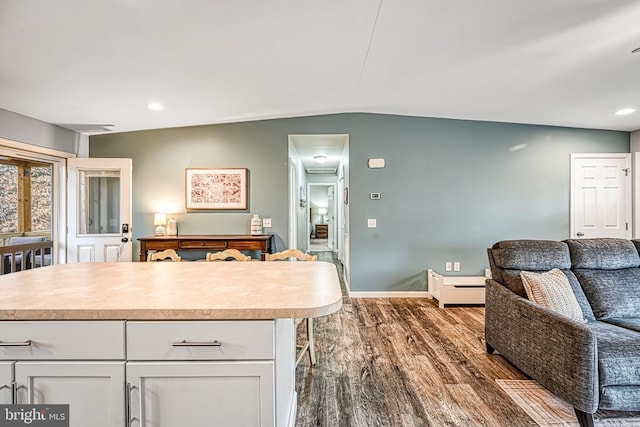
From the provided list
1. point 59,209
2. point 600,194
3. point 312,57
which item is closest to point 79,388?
point 312,57

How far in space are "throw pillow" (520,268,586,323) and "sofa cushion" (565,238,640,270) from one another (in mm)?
334

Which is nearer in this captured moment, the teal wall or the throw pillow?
the throw pillow

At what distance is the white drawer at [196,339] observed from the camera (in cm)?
116

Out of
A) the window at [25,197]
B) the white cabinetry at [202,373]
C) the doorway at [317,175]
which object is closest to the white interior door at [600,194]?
the doorway at [317,175]

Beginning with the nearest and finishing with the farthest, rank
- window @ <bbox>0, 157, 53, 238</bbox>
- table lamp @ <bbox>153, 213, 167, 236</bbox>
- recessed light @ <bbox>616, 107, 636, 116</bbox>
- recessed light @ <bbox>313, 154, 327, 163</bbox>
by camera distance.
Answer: recessed light @ <bbox>616, 107, 636, 116</bbox>
window @ <bbox>0, 157, 53, 238</bbox>
table lamp @ <bbox>153, 213, 167, 236</bbox>
recessed light @ <bbox>313, 154, 327, 163</bbox>

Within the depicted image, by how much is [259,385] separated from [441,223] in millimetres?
4020

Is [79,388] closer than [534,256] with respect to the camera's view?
Yes

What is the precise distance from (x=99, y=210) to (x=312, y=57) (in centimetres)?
374

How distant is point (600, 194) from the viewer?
4691 millimetres

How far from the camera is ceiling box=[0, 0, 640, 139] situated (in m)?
2.08

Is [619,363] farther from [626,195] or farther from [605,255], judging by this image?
[626,195]

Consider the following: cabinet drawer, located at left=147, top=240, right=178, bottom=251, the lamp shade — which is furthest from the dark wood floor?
the lamp shade

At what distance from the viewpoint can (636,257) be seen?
8.38ft

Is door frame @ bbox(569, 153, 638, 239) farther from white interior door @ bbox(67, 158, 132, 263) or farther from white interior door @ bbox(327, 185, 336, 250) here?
white interior door @ bbox(67, 158, 132, 263)
